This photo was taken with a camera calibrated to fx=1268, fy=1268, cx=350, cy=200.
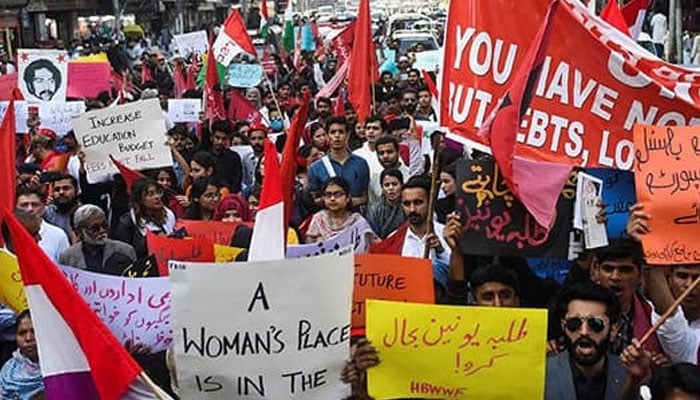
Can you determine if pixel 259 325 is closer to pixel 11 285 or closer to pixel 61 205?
pixel 11 285

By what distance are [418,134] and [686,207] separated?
5.52 metres

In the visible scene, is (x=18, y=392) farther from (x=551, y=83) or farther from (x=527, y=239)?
(x=551, y=83)

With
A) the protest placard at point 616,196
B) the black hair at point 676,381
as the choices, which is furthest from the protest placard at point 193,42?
the black hair at point 676,381

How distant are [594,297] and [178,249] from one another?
2743mm

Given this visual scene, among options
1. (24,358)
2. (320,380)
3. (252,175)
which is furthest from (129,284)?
(252,175)

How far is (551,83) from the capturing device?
591 centimetres

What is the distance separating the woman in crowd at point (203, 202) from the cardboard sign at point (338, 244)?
142cm

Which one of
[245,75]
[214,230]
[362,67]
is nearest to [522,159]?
[214,230]

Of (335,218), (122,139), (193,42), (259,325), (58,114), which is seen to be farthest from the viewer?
(193,42)

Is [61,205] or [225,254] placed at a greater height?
[225,254]

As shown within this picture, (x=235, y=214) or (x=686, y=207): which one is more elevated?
(x=686, y=207)

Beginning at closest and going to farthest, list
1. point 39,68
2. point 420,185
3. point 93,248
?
point 420,185, point 93,248, point 39,68

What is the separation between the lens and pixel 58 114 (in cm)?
1180

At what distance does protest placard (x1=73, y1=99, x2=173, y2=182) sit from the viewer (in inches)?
368
